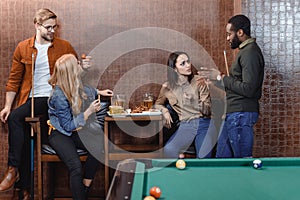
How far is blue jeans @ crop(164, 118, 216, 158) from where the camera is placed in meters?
3.97

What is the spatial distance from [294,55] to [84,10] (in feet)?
6.69

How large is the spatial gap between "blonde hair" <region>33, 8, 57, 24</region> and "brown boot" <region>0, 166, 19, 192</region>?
4.46 ft

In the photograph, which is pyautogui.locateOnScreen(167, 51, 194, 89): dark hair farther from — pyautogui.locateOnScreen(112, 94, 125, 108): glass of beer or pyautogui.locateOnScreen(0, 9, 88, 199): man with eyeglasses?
pyautogui.locateOnScreen(0, 9, 88, 199): man with eyeglasses

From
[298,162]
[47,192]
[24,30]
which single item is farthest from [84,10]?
[298,162]

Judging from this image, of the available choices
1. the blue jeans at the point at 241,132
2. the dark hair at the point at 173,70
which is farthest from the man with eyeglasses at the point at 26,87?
the blue jeans at the point at 241,132

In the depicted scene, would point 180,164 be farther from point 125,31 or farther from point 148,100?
point 125,31

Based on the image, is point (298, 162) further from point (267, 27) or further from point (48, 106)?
point (48, 106)

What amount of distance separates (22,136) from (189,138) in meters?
1.51

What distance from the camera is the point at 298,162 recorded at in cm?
235

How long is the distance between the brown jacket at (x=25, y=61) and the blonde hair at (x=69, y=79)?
36cm

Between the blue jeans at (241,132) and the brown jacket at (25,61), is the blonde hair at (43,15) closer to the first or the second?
the brown jacket at (25,61)

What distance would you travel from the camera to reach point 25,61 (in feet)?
13.7

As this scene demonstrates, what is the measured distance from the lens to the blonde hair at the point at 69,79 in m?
3.74

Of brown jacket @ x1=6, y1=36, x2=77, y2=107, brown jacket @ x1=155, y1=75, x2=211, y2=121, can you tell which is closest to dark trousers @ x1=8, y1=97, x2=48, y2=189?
brown jacket @ x1=6, y1=36, x2=77, y2=107
